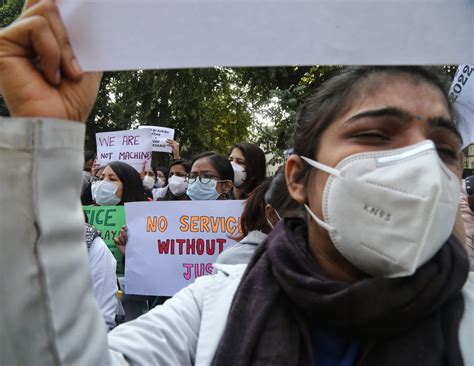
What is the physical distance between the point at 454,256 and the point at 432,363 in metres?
0.29

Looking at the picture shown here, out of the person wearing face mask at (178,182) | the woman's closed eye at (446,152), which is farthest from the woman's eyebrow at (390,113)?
the person wearing face mask at (178,182)

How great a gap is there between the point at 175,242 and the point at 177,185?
203 cm

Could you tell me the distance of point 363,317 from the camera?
1.12m

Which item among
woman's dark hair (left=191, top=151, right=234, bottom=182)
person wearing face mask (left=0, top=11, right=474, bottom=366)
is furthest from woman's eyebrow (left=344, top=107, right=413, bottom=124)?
woman's dark hair (left=191, top=151, right=234, bottom=182)

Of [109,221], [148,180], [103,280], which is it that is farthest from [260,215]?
[148,180]

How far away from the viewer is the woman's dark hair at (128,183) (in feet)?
14.3

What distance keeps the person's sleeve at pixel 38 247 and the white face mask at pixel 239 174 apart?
11.4 feet

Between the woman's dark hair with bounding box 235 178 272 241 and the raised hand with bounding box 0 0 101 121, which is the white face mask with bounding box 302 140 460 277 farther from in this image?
the woman's dark hair with bounding box 235 178 272 241

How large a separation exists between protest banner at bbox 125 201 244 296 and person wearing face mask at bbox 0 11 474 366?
89.9 inches

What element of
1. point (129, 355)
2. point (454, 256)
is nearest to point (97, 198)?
point (129, 355)

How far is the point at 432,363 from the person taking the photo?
3.53 feet

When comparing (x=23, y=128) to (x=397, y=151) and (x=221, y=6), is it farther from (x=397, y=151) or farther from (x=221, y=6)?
(x=397, y=151)

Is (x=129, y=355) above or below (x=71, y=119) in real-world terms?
below

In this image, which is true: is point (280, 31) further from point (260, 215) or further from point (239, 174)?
point (239, 174)
